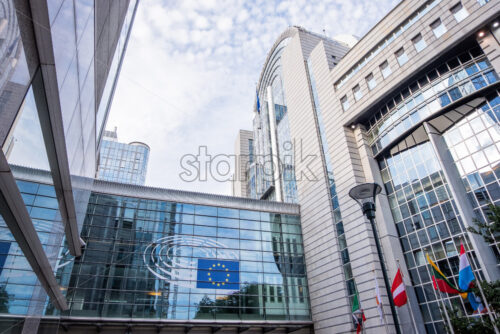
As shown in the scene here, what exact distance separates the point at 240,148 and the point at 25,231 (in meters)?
78.6

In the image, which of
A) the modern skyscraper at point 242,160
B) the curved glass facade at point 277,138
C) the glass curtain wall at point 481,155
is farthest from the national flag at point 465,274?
the modern skyscraper at point 242,160

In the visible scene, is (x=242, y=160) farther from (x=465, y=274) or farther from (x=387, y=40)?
(x=465, y=274)

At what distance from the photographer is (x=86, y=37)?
5.48 meters

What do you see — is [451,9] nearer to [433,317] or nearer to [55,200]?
[433,317]

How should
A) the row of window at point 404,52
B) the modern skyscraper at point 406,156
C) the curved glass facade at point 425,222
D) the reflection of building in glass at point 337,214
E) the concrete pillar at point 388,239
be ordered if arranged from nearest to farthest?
the curved glass facade at point 425,222
the modern skyscraper at point 406,156
the reflection of building in glass at point 337,214
the concrete pillar at point 388,239
the row of window at point 404,52

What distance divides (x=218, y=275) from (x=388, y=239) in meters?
15.2

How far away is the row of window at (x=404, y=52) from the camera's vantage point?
24891 mm

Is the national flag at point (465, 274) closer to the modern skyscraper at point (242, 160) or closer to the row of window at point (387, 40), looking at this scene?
A: the row of window at point (387, 40)

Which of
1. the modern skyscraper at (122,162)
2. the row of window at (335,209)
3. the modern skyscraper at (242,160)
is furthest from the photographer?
the modern skyscraper at (122,162)

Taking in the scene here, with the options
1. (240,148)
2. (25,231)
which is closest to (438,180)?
(25,231)

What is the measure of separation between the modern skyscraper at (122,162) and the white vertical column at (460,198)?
348ft

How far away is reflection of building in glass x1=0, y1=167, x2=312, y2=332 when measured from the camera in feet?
89.3

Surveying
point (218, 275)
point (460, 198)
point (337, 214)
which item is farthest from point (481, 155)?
point (218, 275)

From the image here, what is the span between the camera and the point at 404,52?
28.2 metres
